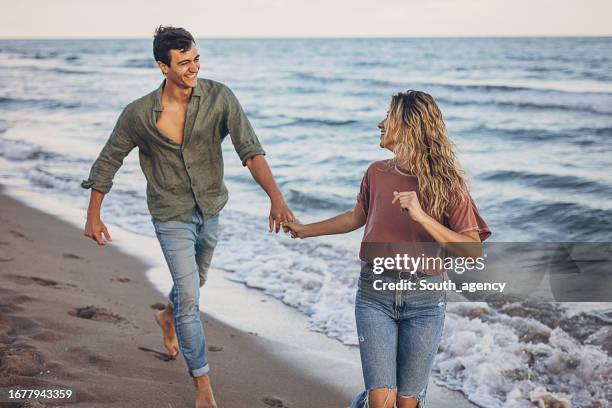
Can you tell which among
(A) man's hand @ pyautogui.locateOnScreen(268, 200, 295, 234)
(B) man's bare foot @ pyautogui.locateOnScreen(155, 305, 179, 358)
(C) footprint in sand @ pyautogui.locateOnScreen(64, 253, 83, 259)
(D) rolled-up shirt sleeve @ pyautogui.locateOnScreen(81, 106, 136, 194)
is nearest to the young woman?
(A) man's hand @ pyautogui.locateOnScreen(268, 200, 295, 234)

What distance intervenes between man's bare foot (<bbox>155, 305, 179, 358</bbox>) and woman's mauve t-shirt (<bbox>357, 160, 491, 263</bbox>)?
6.51 feet

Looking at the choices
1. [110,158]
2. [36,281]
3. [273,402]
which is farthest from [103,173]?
[36,281]

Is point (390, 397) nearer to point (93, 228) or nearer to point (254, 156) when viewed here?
point (254, 156)

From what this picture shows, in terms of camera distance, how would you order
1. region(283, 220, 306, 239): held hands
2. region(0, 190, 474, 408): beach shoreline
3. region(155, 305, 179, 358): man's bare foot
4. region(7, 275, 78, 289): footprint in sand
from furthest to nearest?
region(7, 275, 78, 289): footprint in sand < region(155, 305, 179, 358): man's bare foot < region(0, 190, 474, 408): beach shoreline < region(283, 220, 306, 239): held hands

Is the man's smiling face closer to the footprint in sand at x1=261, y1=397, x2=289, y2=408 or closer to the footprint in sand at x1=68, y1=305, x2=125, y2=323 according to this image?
the footprint in sand at x1=261, y1=397, x2=289, y2=408

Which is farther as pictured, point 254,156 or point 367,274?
point 254,156

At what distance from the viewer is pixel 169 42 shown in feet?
13.1

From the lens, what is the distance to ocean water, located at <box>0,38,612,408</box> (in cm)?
552

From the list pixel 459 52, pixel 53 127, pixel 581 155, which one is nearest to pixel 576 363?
pixel 581 155

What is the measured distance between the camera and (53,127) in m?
20.5

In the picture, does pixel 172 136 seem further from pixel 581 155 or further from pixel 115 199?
pixel 581 155

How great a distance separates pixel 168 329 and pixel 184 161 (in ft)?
4.36

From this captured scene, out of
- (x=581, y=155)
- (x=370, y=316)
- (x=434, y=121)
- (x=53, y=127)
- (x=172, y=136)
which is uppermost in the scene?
(x=434, y=121)

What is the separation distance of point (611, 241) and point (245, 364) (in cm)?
647
